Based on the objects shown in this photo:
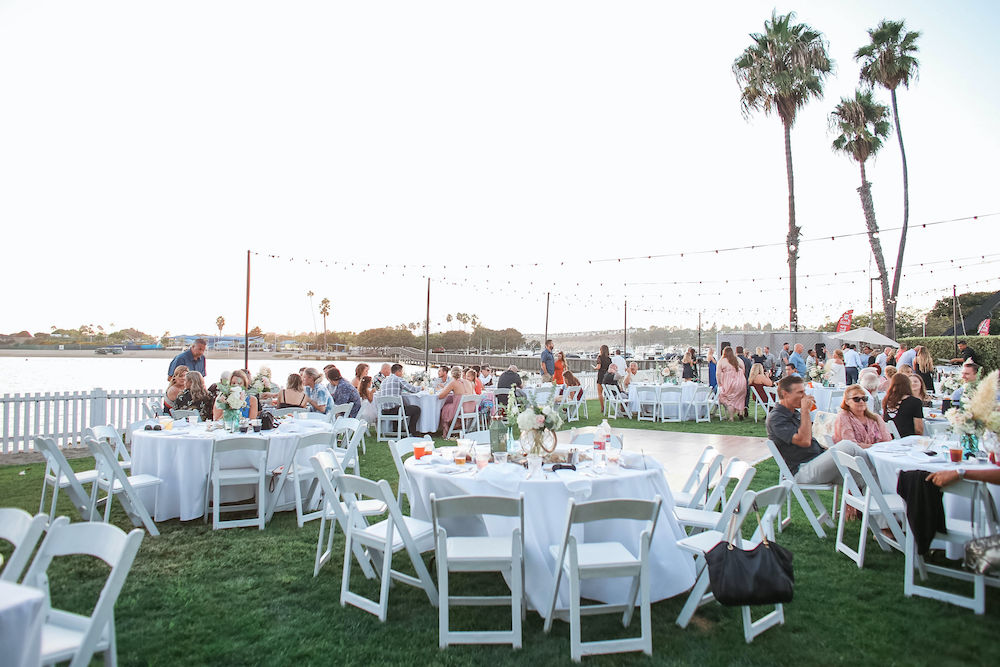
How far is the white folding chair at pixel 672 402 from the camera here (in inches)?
480

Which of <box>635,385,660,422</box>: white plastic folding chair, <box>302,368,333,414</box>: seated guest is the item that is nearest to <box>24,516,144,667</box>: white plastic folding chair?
<box>302,368,333,414</box>: seated guest

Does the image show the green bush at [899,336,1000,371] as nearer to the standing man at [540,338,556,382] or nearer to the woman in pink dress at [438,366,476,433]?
the standing man at [540,338,556,382]

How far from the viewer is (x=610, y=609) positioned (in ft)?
10.2

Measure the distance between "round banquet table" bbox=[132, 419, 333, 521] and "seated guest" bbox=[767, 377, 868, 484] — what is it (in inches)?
175

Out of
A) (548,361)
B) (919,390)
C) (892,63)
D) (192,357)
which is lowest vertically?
(919,390)

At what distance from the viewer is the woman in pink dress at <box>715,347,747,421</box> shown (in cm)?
1180

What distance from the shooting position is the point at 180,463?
200 inches

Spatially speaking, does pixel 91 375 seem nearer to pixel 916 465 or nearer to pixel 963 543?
pixel 916 465

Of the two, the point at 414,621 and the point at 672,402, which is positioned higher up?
the point at 672,402

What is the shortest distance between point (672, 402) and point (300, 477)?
29.2 feet

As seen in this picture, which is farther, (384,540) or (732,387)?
(732,387)

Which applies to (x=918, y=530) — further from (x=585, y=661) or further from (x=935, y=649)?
(x=585, y=661)

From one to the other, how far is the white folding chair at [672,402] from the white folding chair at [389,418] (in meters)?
5.56

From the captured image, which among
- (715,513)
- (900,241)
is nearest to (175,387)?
(715,513)
